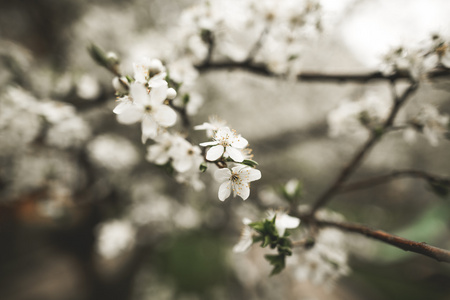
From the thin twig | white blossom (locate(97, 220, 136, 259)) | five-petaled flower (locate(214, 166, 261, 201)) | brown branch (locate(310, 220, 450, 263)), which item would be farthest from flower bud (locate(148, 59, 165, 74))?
white blossom (locate(97, 220, 136, 259))

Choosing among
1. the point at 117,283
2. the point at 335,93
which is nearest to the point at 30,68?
the point at 117,283

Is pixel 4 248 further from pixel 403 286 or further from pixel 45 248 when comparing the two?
pixel 403 286

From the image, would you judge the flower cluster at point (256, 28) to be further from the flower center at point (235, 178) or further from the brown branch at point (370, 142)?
the flower center at point (235, 178)

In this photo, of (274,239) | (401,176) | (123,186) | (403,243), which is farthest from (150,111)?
(123,186)

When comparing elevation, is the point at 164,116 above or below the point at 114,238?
below

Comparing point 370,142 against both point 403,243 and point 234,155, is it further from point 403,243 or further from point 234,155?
point 234,155

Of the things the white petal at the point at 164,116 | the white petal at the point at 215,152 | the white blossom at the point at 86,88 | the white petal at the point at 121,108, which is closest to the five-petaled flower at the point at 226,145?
the white petal at the point at 215,152

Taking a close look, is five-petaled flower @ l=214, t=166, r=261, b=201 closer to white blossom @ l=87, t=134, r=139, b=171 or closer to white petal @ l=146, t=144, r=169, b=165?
white petal @ l=146, t=144, r=169, b=165
